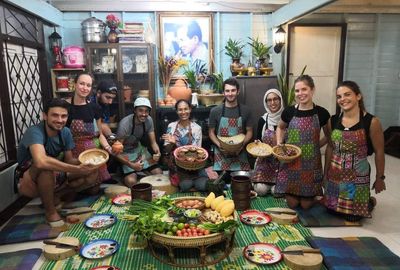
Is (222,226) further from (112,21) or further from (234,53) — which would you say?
(112,21)

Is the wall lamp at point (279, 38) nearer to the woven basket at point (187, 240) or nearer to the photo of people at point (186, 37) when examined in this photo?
the photo of people at point (186, 37)

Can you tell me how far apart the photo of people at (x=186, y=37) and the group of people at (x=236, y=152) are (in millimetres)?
1390

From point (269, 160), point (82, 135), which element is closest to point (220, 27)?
point (269, 160)

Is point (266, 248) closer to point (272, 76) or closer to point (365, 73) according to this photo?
point (272, 76)

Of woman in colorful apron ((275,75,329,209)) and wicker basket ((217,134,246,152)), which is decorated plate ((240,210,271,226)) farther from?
wicker basket ((217,134,246,152))

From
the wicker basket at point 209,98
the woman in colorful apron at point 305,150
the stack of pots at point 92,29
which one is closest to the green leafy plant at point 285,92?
the wicker basket at point 209,98

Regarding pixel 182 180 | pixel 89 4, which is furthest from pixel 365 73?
pixel 89 4

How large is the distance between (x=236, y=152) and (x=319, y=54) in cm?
272

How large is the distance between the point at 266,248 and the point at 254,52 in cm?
352

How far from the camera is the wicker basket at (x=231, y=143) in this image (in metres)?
3.56

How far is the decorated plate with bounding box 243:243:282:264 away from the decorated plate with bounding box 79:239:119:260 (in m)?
0.97

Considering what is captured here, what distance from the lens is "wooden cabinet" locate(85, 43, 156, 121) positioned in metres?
4.63

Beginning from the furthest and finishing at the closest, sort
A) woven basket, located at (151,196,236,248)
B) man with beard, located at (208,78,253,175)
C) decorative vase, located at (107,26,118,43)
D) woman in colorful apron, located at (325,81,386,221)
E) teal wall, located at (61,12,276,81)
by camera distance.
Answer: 1. teal wall, located at (61,12,276,81)
2. decorative vase, located at (107,26,118,43)
3. man with beard, located at (208,78,253,175)
4. woman in colorful apron, located at (325,81,386,221)
5. woven basket, located at (151,196,236,248)

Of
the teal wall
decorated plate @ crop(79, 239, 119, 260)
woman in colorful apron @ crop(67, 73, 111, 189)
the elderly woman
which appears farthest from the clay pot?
decorated plate @ crop(79, 239, 119, 260)
